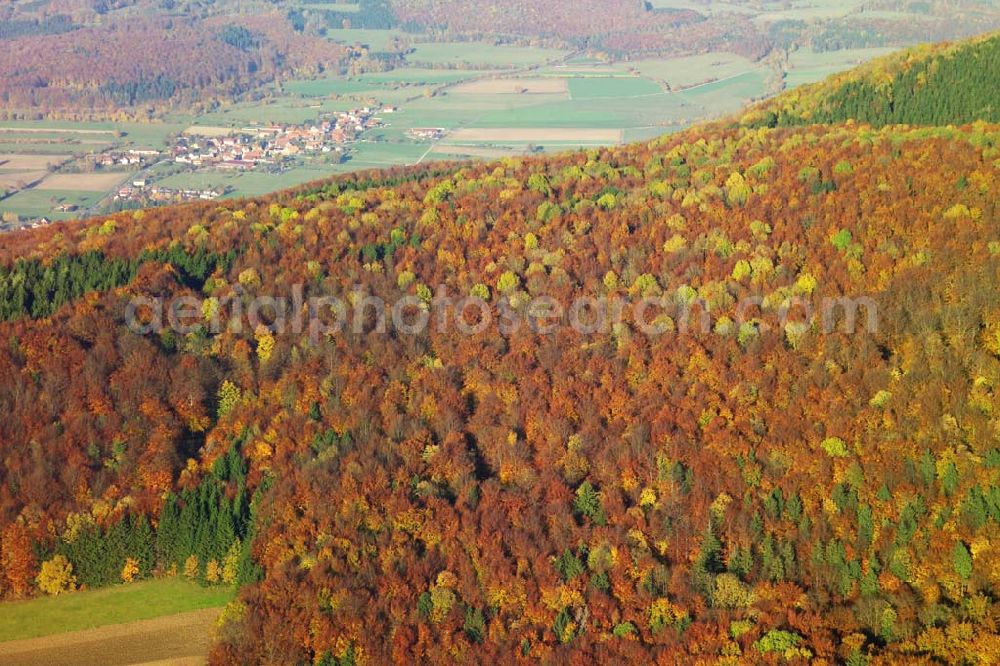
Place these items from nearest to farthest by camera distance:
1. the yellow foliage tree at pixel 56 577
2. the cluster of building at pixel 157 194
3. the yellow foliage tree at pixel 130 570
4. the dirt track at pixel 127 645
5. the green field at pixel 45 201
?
1. the dirt track at pixel 127 645
2. the yellow foliage tree at pixel 56 577
3. the yellow foliage tree at pixel 130 570
4. the green field at pixel 45 201
5. the cluster of building at pixel 157 194

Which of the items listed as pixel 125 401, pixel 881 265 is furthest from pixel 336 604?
pixel 881 265

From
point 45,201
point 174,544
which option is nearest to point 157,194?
point 45,201

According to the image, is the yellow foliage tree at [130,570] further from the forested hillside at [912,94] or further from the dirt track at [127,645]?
the forested hillside at [912,94]

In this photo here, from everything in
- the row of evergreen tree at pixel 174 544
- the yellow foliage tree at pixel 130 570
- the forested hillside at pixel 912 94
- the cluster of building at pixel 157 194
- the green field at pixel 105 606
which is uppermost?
the forested hillside at pixel 912 94

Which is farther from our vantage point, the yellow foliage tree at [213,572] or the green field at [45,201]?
the green field at [45,201]

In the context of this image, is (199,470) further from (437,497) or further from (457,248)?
(457,248)

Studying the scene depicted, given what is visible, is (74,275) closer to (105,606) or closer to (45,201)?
(105,606)

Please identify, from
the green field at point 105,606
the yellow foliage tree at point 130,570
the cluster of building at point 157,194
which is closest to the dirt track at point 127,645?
the green field at point 105,606

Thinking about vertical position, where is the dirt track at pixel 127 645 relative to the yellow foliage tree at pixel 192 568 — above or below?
below
